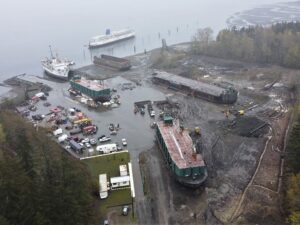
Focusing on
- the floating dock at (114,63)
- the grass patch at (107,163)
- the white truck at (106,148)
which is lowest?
the grass patch at (107,163)

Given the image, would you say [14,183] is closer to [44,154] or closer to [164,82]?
[44,154]

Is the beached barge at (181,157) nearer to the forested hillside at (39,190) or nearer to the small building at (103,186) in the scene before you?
the small building at (103,186)

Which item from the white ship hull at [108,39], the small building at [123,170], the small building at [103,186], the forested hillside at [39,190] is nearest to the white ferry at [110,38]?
the white ship hull at [108,39]

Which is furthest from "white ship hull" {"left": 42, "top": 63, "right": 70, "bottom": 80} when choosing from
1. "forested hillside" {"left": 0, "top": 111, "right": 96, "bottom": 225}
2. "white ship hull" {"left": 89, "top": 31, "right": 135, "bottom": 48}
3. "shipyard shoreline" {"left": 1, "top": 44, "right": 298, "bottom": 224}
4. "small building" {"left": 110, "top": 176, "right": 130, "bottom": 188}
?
"small building" {"left": 110, "top": 176, "right": 130, "bottom": 188}

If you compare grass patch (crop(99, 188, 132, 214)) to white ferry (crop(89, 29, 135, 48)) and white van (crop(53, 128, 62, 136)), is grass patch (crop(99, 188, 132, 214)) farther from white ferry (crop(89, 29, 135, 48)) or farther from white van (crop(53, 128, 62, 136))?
white ferry (crop(89, 29, 135, 48))

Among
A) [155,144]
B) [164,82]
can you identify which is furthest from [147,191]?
[164,82]

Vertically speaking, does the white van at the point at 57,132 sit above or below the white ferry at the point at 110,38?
below
